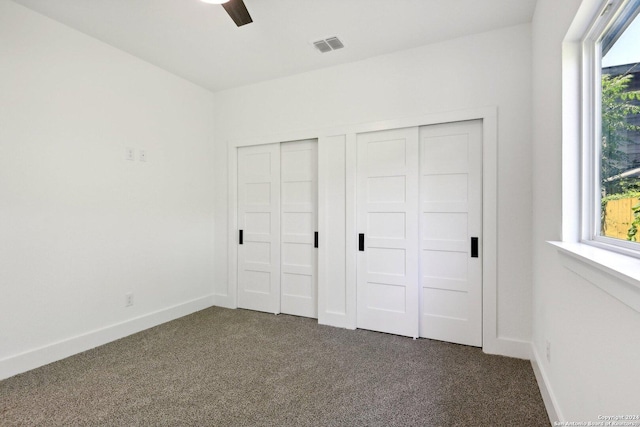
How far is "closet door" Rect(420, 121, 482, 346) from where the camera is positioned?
2.74m

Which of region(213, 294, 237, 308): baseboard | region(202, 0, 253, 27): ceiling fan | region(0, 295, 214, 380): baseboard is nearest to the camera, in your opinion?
region(202, 0, 253, 27): ceiling fan

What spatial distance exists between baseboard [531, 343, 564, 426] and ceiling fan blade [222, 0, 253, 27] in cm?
288

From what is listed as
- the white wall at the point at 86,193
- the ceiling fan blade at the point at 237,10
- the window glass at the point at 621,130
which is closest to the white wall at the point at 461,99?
the window glass at the point at 621,130

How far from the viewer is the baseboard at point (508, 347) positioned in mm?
2508

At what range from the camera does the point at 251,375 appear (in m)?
2.27

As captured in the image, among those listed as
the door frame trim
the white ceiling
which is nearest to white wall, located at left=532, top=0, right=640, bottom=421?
the door frame trim

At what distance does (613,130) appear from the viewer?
4.46 feet

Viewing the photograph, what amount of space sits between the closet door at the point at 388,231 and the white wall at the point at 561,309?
0.98 metres

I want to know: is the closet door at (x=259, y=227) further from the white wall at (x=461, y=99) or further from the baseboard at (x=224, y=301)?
the white wall at (x=461, y=99)

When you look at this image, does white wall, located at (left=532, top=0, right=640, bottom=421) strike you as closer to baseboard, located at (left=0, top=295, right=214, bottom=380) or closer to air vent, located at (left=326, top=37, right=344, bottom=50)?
air vent, located at (left=326, top=37, right=344, bottom=50)

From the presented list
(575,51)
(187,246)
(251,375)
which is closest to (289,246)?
(187,246)

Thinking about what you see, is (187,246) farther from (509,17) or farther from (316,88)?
(509,17)

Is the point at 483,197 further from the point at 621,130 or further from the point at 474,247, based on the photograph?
the point at 621,130

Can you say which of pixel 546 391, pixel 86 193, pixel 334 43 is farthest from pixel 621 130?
pixel 86 193
